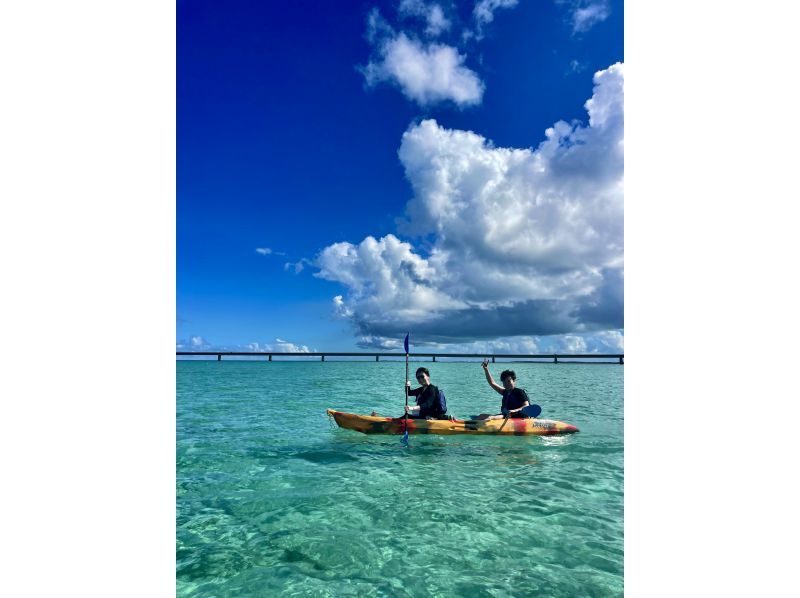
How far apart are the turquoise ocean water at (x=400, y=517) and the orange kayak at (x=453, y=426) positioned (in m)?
0.34

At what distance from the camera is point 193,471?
897 centimetres

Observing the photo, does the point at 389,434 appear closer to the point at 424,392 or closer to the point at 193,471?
the point at 424,392

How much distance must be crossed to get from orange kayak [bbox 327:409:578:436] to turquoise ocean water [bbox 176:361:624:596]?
34 centimetres

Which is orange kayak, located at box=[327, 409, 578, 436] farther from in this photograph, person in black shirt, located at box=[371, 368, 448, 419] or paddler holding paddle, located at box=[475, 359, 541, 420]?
person in black shirt, located at box=[371, 368, 448, 419]

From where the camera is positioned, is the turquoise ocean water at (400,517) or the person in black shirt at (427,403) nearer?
the turquoise ocean water at (400,517)

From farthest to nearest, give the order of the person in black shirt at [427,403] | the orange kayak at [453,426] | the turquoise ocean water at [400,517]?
the person in black shirt at [427,403], the orange kayak at [453,426], the turquoise ocean water at [400,517]

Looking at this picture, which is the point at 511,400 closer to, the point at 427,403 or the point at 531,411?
the point at 531,411

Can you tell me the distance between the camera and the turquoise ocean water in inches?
180

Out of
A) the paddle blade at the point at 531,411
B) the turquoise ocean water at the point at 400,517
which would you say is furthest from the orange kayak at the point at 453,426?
the turquoise ocean water at the point at 400,517

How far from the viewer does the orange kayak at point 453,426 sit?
1171 centimetres

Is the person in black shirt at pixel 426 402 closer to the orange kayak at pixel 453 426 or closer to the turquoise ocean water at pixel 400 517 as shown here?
the orange kayak at pixel 453 426
